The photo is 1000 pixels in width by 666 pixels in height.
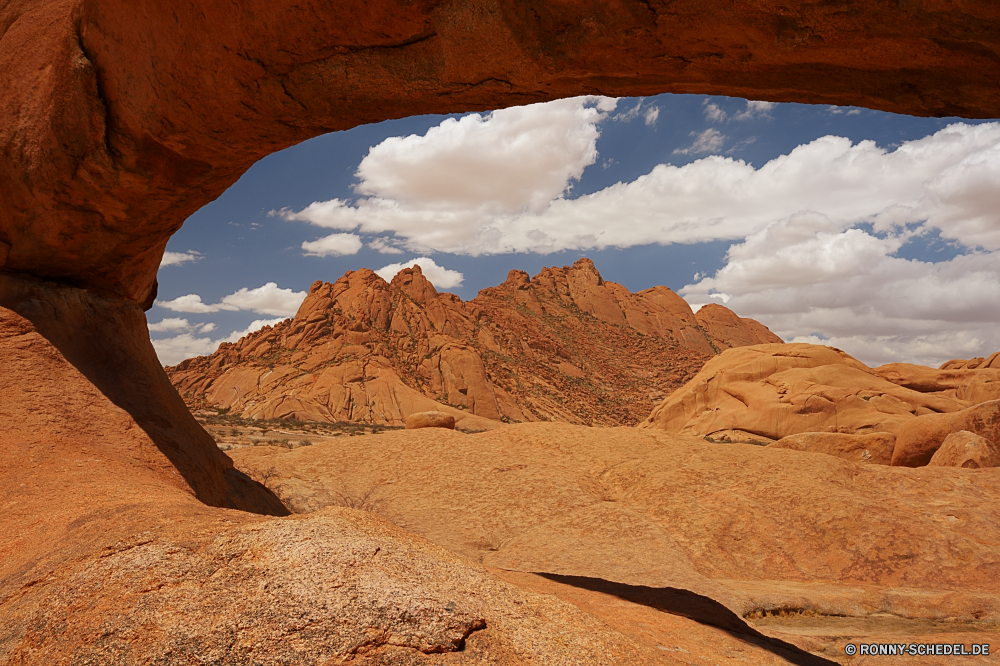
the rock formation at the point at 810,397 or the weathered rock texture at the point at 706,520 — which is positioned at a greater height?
the rock formation at the point at 810,397

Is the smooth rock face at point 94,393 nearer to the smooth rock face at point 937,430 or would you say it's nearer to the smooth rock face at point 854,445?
the smooth rock face at point 854,445

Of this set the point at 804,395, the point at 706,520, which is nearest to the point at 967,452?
the point at 706,520

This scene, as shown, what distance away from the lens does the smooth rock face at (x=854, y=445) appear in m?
16.6

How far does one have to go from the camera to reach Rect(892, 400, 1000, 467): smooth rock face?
563 inches

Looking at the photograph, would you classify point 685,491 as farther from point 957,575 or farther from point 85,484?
point 85,484

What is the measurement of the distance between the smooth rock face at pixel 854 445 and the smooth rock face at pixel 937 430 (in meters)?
0.25

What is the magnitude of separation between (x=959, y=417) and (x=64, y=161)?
19.4m

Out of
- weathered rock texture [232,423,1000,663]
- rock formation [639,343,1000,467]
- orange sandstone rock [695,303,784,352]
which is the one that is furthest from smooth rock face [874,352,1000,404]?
orange sandstone rock [695,303,784,352]

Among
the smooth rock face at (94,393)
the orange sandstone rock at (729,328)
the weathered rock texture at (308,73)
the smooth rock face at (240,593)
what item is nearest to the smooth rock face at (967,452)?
the weathered rock texture at (308,73)

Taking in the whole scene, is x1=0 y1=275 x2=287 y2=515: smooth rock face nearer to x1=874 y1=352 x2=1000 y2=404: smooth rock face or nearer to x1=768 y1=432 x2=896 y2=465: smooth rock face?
x1=768 y1=432 x2=896 y2=465: smooth rock face

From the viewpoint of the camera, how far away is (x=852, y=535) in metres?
8.92

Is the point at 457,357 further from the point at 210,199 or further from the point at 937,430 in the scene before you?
the point at 210,199

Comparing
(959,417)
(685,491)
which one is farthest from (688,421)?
(685,491)

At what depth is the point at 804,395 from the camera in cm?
2577
